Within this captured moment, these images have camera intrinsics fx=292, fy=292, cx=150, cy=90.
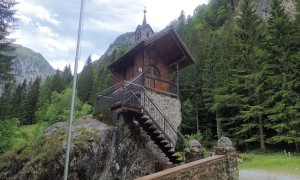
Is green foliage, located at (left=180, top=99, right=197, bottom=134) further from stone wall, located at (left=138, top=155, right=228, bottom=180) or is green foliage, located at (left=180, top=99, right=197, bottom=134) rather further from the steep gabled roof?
stone wall, located at (left=138, top=155, right=228, bottom=180)

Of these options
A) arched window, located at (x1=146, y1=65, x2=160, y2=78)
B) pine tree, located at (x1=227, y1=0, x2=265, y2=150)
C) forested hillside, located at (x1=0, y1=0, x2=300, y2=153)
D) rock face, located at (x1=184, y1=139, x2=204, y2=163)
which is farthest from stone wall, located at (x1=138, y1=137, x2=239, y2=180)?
pine tree, located at (x1=227, y1=0, x2=265, y2=150)

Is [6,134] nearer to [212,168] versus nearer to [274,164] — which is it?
[212,168]

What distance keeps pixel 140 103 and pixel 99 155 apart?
377 centimetres

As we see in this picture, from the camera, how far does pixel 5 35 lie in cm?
2130

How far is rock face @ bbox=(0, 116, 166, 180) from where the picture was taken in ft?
44.0

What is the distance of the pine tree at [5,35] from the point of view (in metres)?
21.0

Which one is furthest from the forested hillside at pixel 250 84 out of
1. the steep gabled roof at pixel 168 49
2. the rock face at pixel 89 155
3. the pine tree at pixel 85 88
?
the pine tree at pixel 85 88

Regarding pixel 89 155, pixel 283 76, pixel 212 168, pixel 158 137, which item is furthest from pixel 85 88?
pixel 212 168

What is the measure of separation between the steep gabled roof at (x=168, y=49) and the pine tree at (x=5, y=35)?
754cm

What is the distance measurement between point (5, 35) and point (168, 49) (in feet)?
39.1

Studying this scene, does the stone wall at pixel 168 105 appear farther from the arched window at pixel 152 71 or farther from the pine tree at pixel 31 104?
the pine tree at pixel 31 104

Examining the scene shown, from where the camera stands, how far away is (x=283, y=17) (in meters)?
31.1

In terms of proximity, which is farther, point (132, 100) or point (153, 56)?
point (153, 56)

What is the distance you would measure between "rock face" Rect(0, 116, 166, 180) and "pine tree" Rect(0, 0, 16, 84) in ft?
21.5
